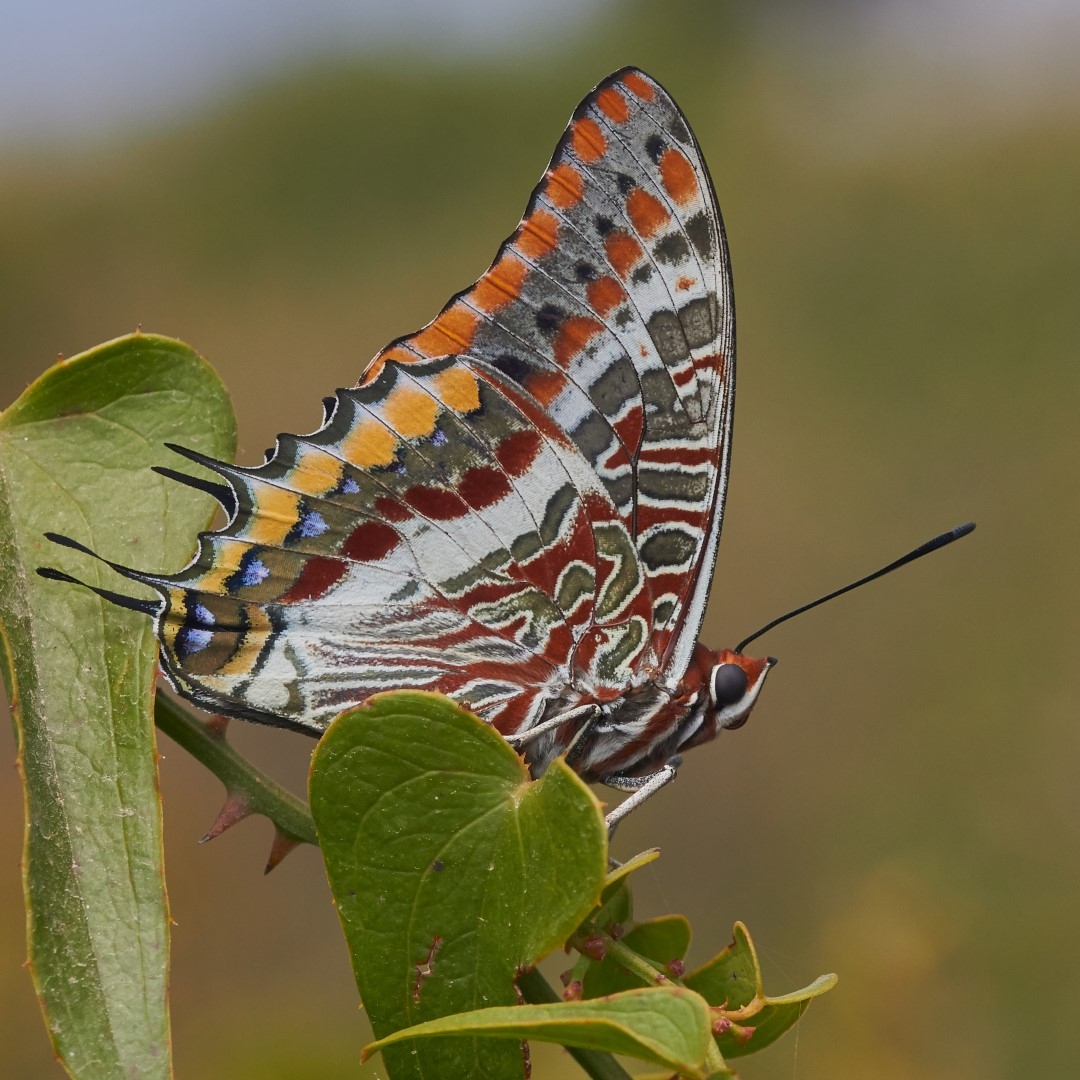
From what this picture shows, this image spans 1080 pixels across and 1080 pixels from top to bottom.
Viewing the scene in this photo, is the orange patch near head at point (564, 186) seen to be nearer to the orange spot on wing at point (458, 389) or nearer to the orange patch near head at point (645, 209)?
the orange patch near head at point (645, 209)

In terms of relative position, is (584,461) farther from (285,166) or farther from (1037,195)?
(285,166)

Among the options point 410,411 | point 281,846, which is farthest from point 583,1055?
point 410,411

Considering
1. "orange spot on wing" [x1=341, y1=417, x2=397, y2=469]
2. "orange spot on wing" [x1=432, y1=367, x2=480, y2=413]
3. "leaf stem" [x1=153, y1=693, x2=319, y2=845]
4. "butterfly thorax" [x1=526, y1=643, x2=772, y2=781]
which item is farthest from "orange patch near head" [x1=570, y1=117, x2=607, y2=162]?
"leaf stem" [x1=153, y1=693, x2=319, y2=845]

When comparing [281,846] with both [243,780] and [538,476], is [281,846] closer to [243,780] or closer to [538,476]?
[243,780]

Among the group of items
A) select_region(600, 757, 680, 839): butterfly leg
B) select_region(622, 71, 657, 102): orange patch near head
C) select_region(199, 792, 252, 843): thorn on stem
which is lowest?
select_region(600, 757, 680, 839): butterfly leg

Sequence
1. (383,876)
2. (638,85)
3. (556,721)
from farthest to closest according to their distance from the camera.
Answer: (638,85) < (556,721) < (383,876)

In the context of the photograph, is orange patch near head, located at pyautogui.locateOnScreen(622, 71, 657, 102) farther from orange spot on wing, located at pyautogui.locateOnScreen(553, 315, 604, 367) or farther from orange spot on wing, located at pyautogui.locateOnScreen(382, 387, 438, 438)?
orange spot on wing, located at pyautogui.locateOnScreen(382, 387, 438, 438)

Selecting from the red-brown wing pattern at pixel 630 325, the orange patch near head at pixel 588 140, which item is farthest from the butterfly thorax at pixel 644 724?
the orange patch near head at pixel 588 140

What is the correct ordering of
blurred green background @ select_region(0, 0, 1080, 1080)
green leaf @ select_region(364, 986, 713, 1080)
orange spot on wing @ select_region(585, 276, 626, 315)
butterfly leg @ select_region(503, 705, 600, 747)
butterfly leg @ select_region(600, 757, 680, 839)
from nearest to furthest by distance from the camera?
green leaf @ select_region(364, 986, 713, 1080) < butterfly leg @ select_region(600, 757, 680, 839) < butterfly leg @ select_region(503, 705, 600, 747) < orange spot on wing @ select_region(585, 276, 626, 315) < blurred green background @ select_region(0, 0, 1080, 1080)
